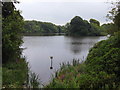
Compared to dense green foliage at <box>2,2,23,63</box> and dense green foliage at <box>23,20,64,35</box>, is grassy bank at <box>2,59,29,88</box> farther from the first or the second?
dense green foliage at <box>23,20,64,35</box>

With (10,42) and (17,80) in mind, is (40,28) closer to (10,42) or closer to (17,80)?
(10,42)

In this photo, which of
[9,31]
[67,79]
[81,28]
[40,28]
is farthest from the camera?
[40,28]

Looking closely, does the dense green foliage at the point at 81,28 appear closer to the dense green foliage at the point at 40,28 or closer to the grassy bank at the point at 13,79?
the dense green foliage at the point at 40,28

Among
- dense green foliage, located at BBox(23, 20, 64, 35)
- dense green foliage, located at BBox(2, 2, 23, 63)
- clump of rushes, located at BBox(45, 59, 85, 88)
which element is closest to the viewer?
clump of rushes, located at BBox(45, 59, 85, 88)

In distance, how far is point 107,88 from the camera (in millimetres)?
3602

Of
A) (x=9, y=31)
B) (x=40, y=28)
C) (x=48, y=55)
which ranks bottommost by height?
(x=48, y=55)

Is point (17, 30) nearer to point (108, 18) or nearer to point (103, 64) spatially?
point (103, 64)

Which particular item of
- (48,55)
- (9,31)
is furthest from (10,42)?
(48,55)

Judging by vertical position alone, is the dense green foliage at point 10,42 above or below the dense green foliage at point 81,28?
below

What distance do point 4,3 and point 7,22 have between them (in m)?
1.18

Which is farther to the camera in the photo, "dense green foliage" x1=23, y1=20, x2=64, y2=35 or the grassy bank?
"dense green foliage" x1=23, y1=20, x2=64, y2=35

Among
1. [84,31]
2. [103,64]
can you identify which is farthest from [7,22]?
[84,31]

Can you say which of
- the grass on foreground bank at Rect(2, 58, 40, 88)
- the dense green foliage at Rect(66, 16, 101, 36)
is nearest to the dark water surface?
the grass on foreground bank at Rect(2, 58, 40, 88)

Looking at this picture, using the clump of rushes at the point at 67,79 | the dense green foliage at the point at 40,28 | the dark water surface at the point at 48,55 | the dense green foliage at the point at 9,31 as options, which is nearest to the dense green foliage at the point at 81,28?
the dense green foliage at the point at 40,28
